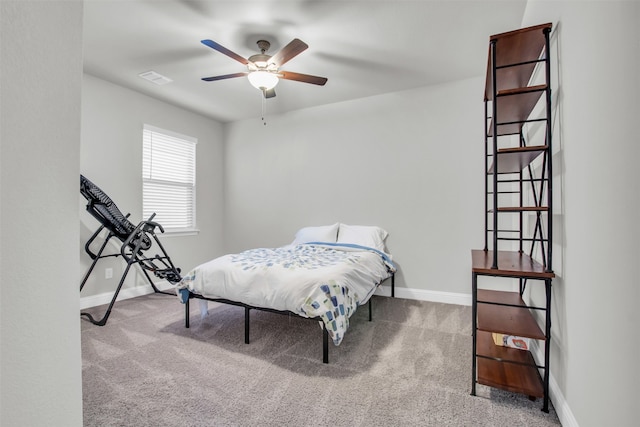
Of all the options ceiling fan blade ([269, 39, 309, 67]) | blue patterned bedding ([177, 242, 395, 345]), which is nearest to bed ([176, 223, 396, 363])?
blue patterned bedding ([177, 242, 395, 345])

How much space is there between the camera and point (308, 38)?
9.00ft

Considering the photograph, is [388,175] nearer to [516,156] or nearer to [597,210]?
[516,156]

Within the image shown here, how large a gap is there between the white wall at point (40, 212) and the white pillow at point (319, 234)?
3.33m

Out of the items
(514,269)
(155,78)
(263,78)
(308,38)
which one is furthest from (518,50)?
(155,78)

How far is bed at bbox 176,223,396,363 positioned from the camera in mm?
2244

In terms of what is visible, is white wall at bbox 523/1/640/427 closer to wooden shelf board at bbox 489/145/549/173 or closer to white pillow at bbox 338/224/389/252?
wooden shelf board at bbox 489/145/549/173

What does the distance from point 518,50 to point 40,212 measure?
2.34 m

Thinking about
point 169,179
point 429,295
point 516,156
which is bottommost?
point 429,295

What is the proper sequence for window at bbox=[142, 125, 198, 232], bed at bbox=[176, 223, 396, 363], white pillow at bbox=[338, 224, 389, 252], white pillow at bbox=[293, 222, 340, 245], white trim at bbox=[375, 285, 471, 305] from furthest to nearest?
window at bbox=[142, 125, 198, 232]
white pillow at bbox=[293, 222, 340, 245]
white pillow at bbox=[338, 224, 389, 252]
white trim at bbox=[375, 285, 471, 305]
bed at bbox=[176, 223, 396, 363]

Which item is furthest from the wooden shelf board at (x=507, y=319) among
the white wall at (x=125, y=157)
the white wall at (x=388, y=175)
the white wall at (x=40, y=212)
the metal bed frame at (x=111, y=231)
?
the white wall at (x=125, y=157)

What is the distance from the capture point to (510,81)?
2246mm

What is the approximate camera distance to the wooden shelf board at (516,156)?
168cm

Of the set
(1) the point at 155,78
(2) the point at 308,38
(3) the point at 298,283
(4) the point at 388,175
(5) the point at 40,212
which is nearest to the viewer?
(5) the point at 40,212

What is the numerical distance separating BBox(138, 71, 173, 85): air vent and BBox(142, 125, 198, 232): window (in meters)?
0.70
